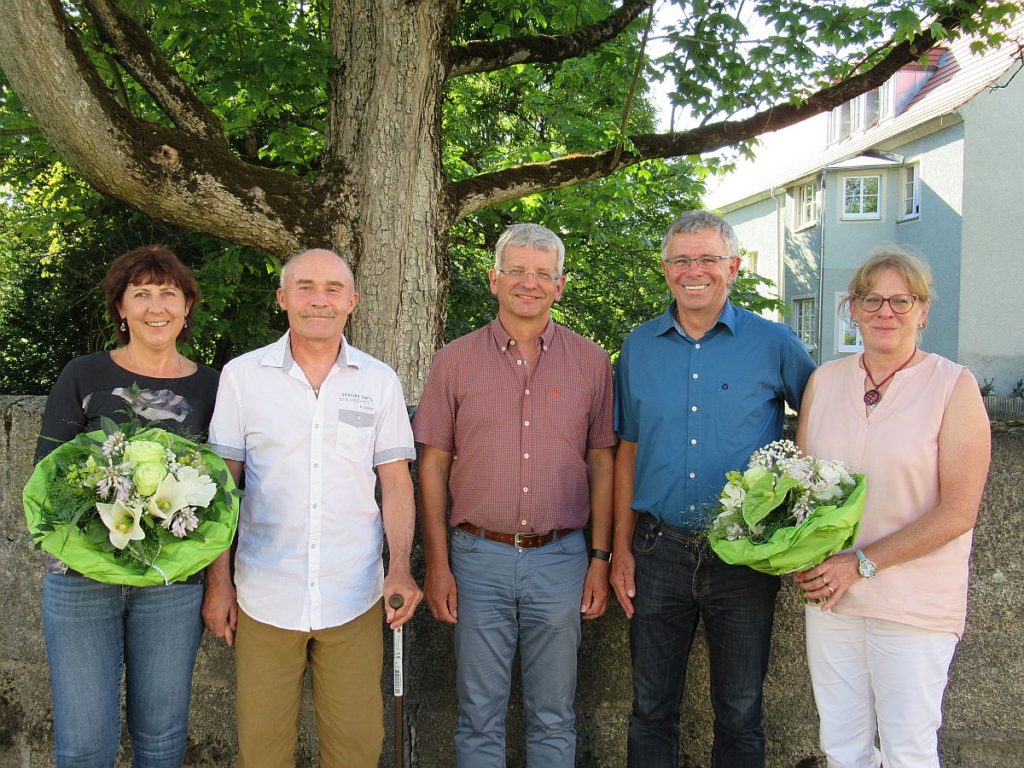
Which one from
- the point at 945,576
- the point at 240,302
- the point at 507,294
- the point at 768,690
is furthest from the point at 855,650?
the point at 240,302

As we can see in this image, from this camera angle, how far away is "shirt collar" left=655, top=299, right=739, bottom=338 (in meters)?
3.27

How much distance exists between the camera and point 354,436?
3.07 meters

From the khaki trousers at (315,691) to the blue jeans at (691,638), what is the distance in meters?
1.00

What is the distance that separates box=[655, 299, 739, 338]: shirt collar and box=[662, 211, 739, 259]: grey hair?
0.69ft

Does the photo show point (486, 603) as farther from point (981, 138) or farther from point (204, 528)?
point (981, 138)

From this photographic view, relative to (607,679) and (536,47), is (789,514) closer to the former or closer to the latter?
(607,679)

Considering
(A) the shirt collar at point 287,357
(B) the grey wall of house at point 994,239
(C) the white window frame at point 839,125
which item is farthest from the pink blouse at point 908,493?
(C) the white window frame at point 839,125

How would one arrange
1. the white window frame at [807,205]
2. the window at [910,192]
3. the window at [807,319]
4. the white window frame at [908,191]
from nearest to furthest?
the window at [910,192]
the white window frame at [908,191]
the window at [807,319]
the white window frame at [807,205]

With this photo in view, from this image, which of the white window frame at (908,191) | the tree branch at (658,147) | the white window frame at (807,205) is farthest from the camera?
the white window frame at (807,205)

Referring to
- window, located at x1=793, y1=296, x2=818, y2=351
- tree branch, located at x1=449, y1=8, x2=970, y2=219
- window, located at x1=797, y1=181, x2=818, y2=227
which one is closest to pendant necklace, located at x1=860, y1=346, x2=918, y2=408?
tree branch, located at x1=449, y1=8, x2=970, y2=219

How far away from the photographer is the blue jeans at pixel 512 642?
3.21m

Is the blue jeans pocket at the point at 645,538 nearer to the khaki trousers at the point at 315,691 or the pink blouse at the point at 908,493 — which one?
the pink blouse at the point at 908,493

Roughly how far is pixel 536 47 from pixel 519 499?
4.33m

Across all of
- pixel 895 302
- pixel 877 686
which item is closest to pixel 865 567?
pixel 877 686
